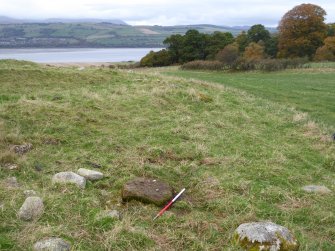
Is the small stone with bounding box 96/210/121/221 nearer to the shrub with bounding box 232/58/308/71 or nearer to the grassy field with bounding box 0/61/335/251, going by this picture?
the grassy field with bounding box 0/61/335/251

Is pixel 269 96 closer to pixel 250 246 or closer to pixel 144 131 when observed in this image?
pixel 144 131

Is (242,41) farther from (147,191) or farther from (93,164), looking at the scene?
(147,191)

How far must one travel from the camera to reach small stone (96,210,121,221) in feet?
17.6

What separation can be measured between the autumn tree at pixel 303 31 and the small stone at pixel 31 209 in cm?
5238

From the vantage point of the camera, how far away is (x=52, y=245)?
4.60 meters

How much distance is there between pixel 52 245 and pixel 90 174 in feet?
7.82

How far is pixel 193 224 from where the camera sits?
5504 millimetres

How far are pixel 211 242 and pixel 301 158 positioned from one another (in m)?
4.38

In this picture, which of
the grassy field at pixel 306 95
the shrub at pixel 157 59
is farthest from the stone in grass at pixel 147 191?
the shrub at pixel 157 59

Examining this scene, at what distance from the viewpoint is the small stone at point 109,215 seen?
5370mm

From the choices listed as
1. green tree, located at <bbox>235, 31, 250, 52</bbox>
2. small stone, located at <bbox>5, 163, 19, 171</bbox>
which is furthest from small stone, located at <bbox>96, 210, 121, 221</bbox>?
green tree, located at <bbox>235, 31, 250, 52</bbox>

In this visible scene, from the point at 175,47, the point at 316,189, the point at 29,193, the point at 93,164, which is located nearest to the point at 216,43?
the point at 175,47

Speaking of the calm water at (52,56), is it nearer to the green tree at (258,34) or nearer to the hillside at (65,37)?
the hillside at (65,37)

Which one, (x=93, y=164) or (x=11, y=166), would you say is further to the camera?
(x=93, y=164)
